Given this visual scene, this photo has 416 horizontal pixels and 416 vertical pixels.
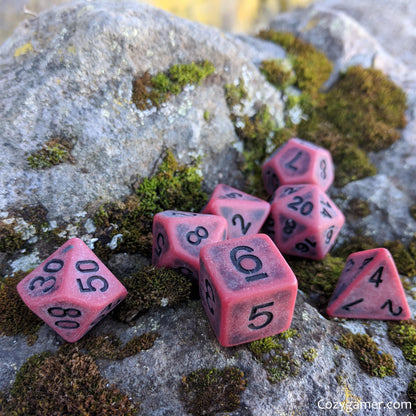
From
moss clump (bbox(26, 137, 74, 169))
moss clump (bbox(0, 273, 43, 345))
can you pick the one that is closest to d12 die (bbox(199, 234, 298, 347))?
moss clump (bbox(0, 273, 43, 345))

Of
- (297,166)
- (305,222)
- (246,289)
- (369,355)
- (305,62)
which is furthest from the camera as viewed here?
(305,62)

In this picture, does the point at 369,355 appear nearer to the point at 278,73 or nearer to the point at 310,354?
the point at 310,354

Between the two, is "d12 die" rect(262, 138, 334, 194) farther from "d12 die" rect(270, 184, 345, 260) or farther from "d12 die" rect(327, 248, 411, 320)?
"d12 die" rect(327, 248, 411, 320)

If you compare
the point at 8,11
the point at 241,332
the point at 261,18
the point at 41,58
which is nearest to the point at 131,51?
the point at 41,58

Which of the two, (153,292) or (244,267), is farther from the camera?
(153,292)

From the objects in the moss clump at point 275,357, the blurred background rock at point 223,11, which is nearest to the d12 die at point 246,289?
the moss clump at point 275,357

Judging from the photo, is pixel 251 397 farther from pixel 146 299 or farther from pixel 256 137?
pixel 256 137

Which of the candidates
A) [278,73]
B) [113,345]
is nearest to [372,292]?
[113,345]
